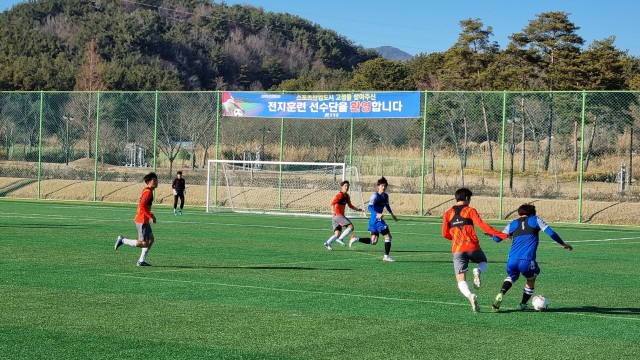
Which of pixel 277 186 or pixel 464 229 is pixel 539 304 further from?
pixel 277 186

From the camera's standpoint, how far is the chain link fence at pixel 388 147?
38.0 meters

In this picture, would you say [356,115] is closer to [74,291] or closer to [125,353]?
[74,291]

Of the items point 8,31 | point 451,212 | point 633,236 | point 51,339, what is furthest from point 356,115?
point 8,31

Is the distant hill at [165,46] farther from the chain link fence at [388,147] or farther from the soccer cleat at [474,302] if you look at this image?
the soccer cleat at [474,302]

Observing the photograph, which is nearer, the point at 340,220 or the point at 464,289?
the point at 464,289

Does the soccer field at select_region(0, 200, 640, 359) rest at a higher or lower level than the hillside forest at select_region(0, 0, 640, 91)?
lower

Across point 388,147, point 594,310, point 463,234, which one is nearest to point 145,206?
point 463,234

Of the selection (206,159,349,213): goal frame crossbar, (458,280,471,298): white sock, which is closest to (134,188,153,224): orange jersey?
(458,280,471,298): white sock

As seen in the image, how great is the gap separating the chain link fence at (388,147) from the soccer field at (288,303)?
1363cm

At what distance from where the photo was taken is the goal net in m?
39.6

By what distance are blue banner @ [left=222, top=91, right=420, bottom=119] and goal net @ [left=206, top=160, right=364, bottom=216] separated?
2.13 m

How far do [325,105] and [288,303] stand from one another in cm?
2722

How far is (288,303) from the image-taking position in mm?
13617

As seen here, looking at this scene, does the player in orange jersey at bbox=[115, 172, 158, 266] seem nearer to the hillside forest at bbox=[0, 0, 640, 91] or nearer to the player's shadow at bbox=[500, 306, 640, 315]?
the player's shadow at bbox=[500, 306, 640, 315]
